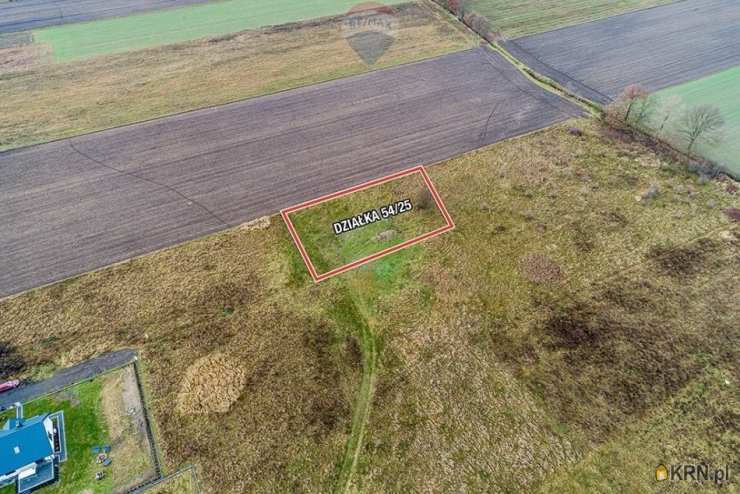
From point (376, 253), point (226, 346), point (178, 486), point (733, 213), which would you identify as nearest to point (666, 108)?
point (733, 213)

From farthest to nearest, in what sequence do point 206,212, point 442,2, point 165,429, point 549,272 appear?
1. point 442,2
2. point 206,212
3. point 549,272
4. point 165,429

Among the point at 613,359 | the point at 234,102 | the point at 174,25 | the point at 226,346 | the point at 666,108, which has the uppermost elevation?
the point at 174,25

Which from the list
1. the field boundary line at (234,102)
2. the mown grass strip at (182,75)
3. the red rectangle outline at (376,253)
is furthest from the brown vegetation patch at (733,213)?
the mown grass strip at (182,75)

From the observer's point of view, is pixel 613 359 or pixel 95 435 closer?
pixel 95 435

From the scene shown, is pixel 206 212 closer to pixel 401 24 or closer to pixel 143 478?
pixel 143 478

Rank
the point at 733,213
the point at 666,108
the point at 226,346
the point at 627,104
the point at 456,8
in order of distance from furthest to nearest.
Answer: the point at 456,8 → the point at 666,108 → the point at 627,104 → the point at 733,213 → the point at 226,346

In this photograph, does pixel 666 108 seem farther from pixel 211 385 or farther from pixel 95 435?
pixel 95 435

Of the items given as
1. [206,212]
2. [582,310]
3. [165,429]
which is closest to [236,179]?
[206,212]
